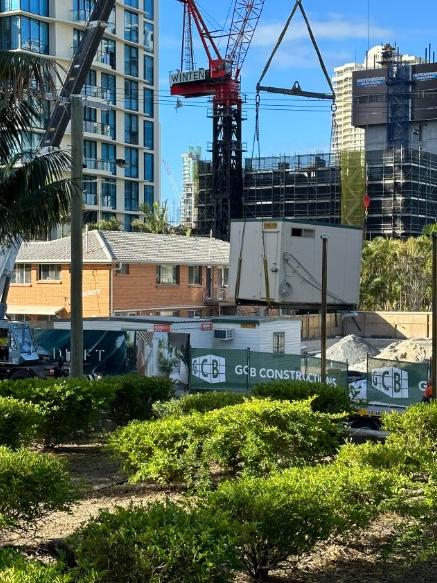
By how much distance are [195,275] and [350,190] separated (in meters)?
36.9

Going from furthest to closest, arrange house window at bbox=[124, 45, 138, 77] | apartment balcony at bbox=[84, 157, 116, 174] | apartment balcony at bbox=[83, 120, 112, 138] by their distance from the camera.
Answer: house window at bbox=[124, 45, 138, 77] → apartment balcony at bbox=[84, 157, 116, 174] → apartment balcony at bbox=[83, 120, 112, 138]

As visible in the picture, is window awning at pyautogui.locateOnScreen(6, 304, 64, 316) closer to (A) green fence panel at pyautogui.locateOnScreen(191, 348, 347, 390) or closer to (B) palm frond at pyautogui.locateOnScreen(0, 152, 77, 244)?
(A) green fence panel at pyautogui.locateOnScreen(191, 348, 347, 390)

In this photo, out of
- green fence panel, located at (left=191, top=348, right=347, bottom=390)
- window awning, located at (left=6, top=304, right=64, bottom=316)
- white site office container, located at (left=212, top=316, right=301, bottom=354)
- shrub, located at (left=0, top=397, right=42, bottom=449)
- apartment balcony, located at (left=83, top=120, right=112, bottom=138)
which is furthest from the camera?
apartment balcony, located at (left=83, top=120, right=112, bottom=138)

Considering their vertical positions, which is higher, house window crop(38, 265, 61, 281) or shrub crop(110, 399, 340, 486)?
house window crop(38, 265, 61, 281)

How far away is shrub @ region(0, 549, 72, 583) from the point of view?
4504 millimetres

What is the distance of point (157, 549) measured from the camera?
5137 millimetres

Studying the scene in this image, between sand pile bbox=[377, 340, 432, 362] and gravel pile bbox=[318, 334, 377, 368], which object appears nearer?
gravel pile bbox=[318, 334, 377, 368]

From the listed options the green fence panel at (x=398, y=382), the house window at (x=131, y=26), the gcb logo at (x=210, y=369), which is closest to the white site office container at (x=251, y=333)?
the gcb logo at (x=210, y=369)

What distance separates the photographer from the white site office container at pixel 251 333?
99.2 feet

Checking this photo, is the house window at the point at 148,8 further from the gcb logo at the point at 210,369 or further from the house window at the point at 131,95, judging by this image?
the gcb logo at the point at 210,369

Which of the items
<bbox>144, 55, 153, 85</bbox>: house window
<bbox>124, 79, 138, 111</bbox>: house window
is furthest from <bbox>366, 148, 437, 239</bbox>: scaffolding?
<bbox>124, 79, 138, 111</bbox>: house window

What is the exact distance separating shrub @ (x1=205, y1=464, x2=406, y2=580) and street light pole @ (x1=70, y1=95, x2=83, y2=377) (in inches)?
376

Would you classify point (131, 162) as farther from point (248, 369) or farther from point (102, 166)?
point (248, 369)

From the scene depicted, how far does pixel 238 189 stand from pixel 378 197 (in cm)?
1320
